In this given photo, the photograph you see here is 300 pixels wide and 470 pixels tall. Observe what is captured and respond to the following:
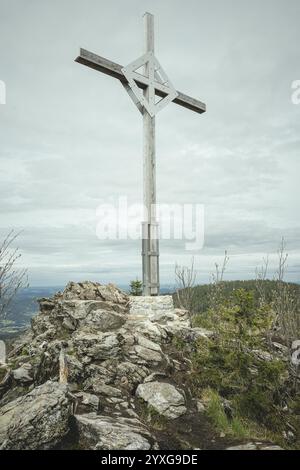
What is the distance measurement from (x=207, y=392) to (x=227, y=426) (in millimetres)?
979

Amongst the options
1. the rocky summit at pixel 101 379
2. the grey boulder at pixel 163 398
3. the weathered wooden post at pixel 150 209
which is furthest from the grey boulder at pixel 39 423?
the weathered wooden post at pixel 150 209

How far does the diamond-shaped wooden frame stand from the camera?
409 inches

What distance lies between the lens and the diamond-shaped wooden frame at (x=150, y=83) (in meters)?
10.4

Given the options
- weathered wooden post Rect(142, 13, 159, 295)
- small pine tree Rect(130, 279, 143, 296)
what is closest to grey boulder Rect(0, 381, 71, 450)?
weathered wooden post Rect(142, 13, 159, 295)

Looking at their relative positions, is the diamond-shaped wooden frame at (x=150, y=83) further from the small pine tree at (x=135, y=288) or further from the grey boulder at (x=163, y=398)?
the grey boulder at (x=163, y=398)

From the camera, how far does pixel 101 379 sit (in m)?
6.78

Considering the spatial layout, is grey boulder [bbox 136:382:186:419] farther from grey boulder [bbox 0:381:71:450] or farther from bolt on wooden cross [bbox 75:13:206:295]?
bolt on wooden cross [bbox 75:13:206:295]

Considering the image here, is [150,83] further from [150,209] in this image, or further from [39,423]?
[39,423]

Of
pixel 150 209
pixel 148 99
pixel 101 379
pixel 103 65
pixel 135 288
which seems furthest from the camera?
pixel 135 288

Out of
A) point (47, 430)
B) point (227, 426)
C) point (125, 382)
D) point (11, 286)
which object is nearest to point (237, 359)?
point (227, 426)

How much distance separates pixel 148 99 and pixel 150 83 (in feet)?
1.66

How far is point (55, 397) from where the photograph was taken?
5297mm

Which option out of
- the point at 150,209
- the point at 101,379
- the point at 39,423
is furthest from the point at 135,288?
the point at 39,423
